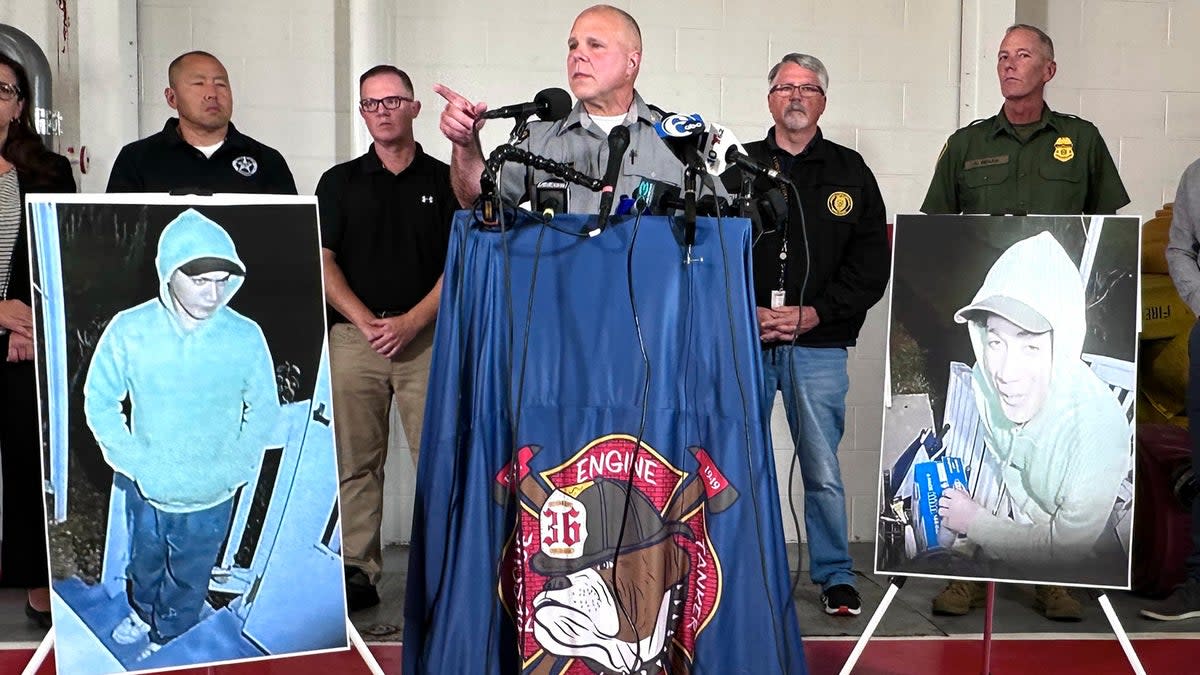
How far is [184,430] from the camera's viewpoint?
248 centimetres

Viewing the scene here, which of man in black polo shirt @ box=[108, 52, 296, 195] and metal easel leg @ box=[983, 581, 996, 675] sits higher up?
man in black polo shirt @ box=[108, 52, 296, 195]

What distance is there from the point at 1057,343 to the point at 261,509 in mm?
1883

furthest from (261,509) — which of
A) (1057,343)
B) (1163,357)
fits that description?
(1163,357)

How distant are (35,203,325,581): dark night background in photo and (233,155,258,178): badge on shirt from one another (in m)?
1.37

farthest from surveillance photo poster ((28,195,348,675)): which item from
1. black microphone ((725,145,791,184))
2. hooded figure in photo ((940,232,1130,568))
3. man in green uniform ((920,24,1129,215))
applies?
man in green uniform ((920,24,1129,215))

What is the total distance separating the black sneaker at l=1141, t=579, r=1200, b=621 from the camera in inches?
155

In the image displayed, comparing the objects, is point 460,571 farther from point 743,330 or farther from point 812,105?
point 812,105

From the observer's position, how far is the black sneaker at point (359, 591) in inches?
151

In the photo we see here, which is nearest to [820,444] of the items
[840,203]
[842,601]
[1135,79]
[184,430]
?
[842,601]

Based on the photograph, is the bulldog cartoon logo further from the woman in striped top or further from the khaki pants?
the woman in striped top

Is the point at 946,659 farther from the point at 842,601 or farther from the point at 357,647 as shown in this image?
the point at 357,647

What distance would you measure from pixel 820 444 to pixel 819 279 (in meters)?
0.54

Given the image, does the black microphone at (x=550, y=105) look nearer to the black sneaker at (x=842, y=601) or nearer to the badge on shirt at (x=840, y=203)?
the badge on shirt at (x=840, y=203)

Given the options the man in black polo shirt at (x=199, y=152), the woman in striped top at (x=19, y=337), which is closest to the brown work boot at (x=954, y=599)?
the man in black polo shirt at (x=199, y=152)
